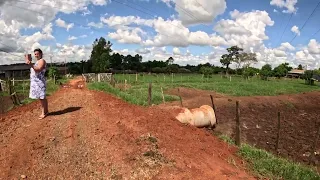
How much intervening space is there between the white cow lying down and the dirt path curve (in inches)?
42.0

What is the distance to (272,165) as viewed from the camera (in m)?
8.62

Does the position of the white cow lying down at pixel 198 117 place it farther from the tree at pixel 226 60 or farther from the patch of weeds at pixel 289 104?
the tree at pixel 226 60

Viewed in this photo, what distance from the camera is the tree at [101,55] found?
76188mm

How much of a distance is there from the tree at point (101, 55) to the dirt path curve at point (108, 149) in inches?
2644

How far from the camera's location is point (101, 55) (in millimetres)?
77250

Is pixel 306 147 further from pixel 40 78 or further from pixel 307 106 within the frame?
pixel 307 106

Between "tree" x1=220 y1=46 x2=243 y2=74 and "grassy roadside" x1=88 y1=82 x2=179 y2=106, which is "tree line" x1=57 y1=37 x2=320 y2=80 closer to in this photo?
"tree" x1=220 y1=46 x2=243 y2=74

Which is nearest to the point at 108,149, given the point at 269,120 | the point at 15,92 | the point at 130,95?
the point at 15,92

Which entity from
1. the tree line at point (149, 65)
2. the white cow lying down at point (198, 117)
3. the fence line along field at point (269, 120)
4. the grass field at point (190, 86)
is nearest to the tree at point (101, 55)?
the tree line at point (149, 65)

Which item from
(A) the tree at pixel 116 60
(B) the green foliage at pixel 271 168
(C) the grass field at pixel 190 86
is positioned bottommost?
(B) the green foliage at pixel 271 168

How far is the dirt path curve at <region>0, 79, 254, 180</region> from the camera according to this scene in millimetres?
5969

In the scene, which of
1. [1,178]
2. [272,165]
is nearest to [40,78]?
[1,178]

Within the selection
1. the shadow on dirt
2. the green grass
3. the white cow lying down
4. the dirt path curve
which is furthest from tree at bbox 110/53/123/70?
the dirt path curve

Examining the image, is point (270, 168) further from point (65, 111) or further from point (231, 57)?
point (231, 57)
